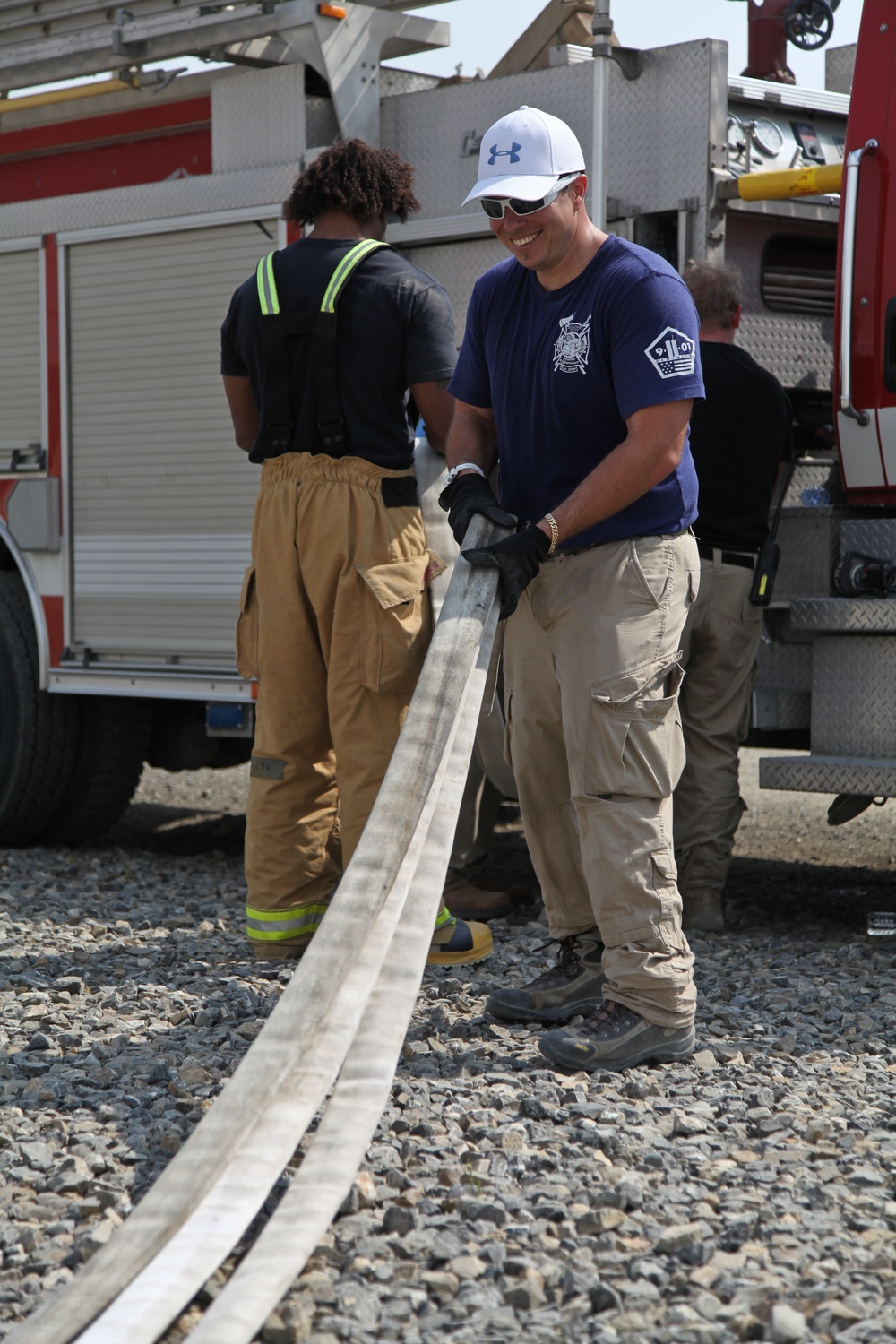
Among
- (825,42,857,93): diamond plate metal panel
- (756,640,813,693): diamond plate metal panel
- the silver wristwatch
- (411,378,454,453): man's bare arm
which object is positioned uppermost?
(825,42,857,93): diamond plate metal panel

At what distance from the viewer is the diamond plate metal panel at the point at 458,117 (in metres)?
4.96

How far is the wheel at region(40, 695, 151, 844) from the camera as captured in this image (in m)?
6.34

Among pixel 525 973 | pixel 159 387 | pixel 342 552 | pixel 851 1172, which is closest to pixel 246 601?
pixel 342 552

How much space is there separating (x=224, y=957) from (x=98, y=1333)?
2.30 m

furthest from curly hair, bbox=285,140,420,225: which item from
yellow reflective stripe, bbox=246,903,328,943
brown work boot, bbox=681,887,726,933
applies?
brown work boot, bbox=681,887,726,933

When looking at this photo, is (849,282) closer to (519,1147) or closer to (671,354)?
(671,354)

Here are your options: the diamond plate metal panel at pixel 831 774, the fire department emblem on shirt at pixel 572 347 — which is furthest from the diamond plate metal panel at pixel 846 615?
the fire department emblem on shirt at pixel 572 347

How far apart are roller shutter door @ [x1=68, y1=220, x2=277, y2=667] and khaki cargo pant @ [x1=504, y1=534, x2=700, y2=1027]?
243 cm

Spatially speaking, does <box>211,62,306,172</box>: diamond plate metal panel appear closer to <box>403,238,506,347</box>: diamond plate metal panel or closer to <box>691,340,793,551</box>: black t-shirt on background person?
<box>403,238,506,347</box>: diamond plate metal panel

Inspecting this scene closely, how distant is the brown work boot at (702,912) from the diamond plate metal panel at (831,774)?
1.47 feet

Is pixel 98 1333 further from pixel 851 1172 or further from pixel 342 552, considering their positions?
pixel 342 552

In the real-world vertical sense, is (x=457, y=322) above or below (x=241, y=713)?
above

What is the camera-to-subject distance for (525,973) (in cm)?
429

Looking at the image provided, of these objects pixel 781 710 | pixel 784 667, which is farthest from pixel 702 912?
pixel 784 667
